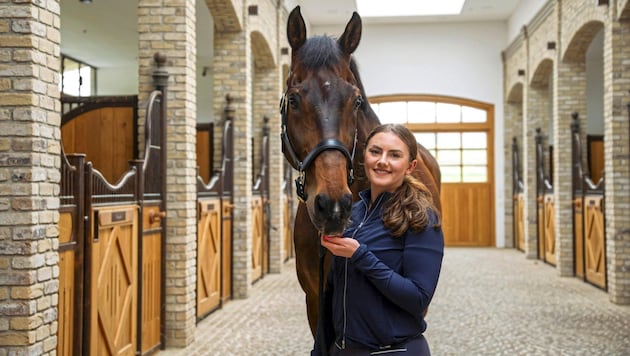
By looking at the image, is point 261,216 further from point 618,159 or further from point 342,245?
point 342,245

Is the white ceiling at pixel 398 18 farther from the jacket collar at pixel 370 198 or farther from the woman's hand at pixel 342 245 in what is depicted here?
the woman's hand at pixel 342 245

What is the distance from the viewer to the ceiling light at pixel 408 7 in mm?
16709

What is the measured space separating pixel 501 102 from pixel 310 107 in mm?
16142

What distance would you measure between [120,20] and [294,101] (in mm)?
11319

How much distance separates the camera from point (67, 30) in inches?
541

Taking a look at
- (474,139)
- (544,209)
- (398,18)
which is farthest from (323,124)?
(474,139)

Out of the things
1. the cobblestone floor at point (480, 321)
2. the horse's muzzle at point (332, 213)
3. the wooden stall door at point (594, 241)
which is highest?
the horse's muzzle at point (332, 213)

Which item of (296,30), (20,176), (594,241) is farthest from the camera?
(594,241)

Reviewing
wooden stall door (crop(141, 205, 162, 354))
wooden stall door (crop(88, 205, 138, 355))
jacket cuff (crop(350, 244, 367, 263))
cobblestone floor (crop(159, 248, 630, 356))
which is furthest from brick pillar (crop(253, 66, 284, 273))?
jacket cuff (crop(350, 244, 367, 263))

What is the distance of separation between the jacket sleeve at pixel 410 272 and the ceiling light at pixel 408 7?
1508 centimetres

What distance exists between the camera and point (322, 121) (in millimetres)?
2395

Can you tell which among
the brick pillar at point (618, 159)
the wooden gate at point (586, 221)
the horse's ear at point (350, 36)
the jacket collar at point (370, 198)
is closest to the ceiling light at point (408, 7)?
the wooden gate at point (586, 221)

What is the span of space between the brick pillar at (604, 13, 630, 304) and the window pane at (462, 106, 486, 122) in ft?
29.9

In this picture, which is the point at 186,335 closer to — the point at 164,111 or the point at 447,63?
the point at 164,111
